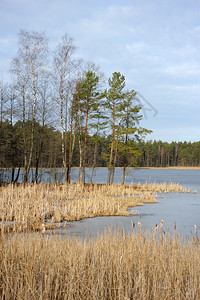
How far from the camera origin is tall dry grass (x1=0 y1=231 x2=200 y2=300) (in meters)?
3.69

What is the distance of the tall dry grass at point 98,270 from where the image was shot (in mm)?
3693

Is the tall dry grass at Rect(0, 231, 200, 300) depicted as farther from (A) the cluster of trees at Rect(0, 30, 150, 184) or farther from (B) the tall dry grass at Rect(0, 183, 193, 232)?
(A) the cluster of trees at Rect(0, 30, 150, 184)

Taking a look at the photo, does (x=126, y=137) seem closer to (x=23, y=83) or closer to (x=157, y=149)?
(x=23, y=83)

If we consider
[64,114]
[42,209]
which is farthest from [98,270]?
[64,114]

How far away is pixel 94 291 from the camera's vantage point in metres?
3.67

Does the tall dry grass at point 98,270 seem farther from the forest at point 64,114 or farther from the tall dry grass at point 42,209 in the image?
the forest at point 64,114

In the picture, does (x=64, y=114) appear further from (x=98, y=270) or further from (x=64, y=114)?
(x=98, y=270)

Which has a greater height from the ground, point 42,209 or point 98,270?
point 98,270

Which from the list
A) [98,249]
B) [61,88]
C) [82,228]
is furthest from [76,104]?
[98,249]

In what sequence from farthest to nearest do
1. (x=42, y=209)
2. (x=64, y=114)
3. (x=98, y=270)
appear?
(x=64, y=114)
(x=42, y=209)
(x=98, y=270)

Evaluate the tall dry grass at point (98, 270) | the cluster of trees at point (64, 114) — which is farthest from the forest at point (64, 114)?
the tall dry grass at point (98, 270)

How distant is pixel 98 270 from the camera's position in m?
3.88

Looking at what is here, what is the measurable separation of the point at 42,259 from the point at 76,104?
66.8 ft

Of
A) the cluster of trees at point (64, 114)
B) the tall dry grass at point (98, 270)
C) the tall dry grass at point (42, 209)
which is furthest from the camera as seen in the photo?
the cluster of trees at point (64, 114)
